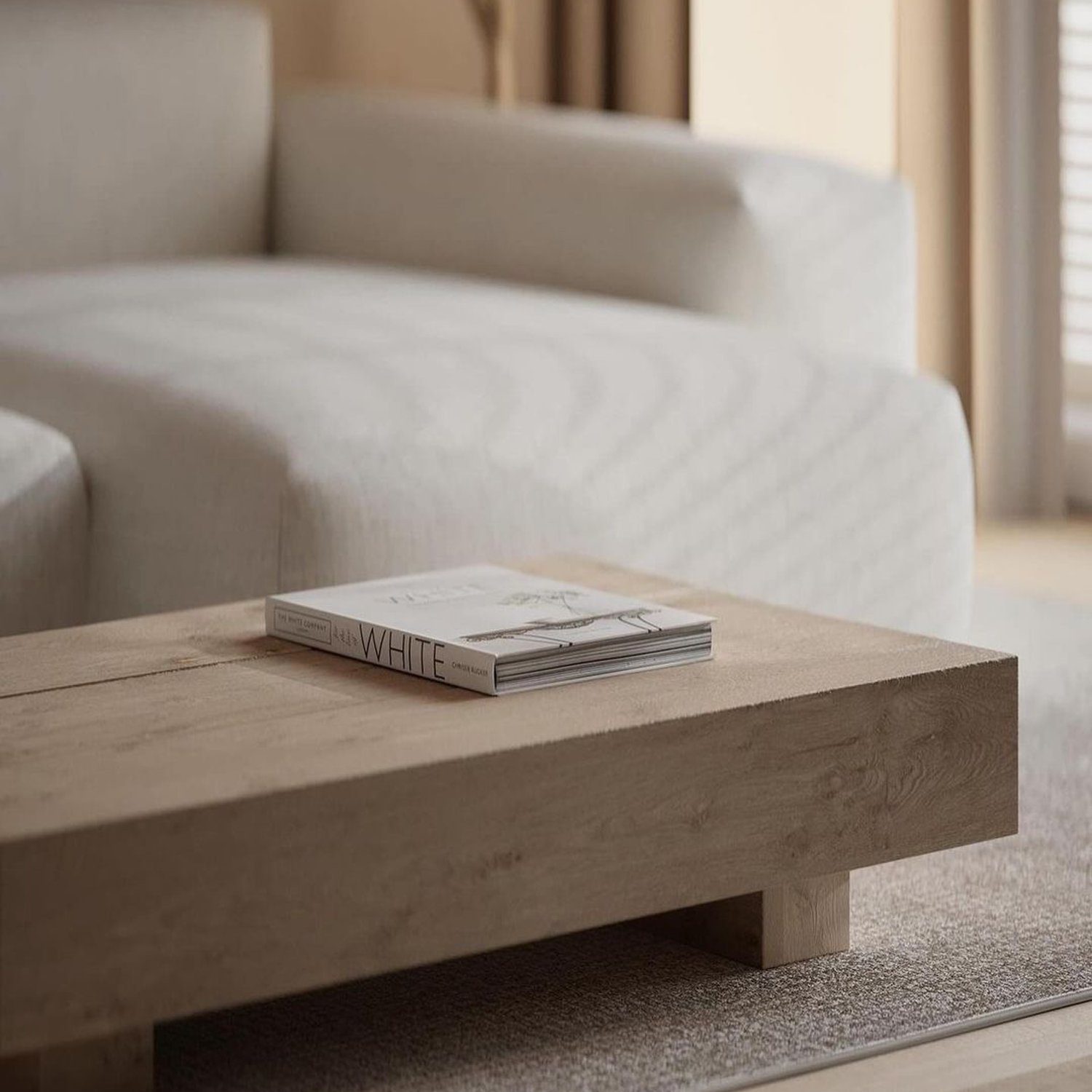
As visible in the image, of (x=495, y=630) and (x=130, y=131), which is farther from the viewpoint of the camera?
(x=130, y=131)

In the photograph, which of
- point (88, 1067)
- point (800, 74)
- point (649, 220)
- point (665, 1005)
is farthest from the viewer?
point (800, 74)

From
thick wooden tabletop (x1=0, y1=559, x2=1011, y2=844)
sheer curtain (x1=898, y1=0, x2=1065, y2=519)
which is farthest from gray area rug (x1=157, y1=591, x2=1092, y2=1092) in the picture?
sheer curtain (x1=898, y1=0, x2=1065, y2=519)

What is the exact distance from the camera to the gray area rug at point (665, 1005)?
1.33 metres

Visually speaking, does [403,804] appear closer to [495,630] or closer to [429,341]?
[495,630]

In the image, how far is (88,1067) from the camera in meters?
1.19

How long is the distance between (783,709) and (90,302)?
1.38m

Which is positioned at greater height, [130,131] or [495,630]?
[130,131]

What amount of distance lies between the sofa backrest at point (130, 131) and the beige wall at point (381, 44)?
1.13m

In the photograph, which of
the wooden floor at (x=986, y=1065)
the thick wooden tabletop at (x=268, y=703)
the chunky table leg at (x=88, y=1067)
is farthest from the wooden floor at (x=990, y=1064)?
the chunky table leg at (x=88, y=1067)

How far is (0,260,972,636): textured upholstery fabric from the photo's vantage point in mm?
1855

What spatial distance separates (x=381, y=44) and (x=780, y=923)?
10.8ft

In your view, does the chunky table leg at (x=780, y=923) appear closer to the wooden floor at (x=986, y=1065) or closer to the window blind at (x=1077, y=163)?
the wooden floor at (x=986, y=1065)

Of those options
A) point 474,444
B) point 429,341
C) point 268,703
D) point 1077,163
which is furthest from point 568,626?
point 1077,163

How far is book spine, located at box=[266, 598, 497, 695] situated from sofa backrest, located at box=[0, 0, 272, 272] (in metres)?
1.75
